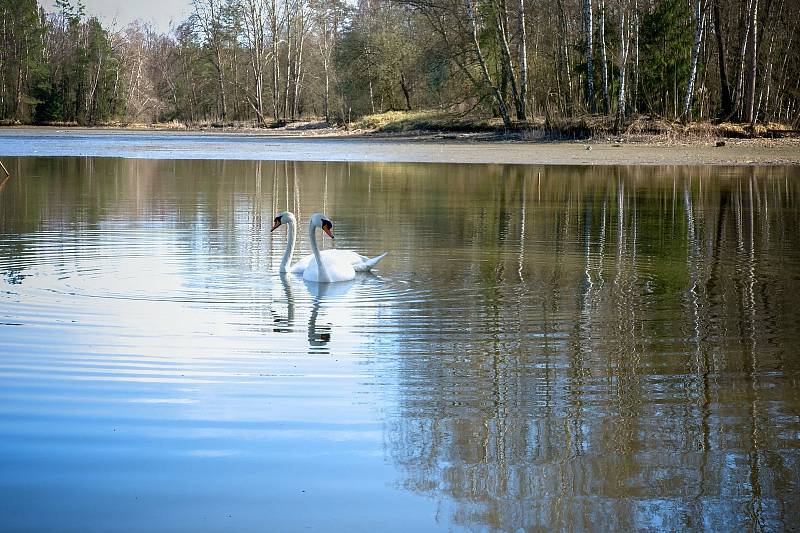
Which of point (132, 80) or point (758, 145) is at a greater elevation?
point (132, 80)

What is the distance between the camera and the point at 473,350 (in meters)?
7.71

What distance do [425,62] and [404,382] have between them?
5319 cm

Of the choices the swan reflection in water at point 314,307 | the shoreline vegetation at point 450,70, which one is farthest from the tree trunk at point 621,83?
the swan reflection in water at point 314,307

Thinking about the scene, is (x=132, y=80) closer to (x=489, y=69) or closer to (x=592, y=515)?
(x=489, y=69)

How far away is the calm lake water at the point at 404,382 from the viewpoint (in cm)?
469

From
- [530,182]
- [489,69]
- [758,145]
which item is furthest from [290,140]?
[530,182]

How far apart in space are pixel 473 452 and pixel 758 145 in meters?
34.4

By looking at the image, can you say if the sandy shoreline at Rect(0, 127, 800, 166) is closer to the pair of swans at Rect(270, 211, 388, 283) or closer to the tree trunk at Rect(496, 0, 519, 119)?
the tree trunk at Rect(496, 0, 519, 119)

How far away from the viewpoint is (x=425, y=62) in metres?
58.7

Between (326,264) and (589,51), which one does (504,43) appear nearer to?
(589,51)

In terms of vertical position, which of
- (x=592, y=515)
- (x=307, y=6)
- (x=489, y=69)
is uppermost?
(x=307, y=6)

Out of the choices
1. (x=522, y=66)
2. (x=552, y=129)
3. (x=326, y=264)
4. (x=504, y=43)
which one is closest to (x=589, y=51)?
(x=552, y=129)

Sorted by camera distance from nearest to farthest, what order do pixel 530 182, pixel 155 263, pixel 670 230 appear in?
pixel 155 263 → pixel 670 230 → pixel 530 182

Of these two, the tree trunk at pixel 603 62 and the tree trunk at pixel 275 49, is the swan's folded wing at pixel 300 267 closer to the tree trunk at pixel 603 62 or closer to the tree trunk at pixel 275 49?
the tree trunk at pixel 603 62
